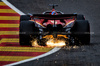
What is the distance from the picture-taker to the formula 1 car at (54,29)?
40.3 ft

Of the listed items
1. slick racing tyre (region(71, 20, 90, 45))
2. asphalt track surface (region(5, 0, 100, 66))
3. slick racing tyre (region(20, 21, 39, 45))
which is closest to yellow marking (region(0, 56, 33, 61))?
asphalt track surface (region(5, 0, 100, 66))

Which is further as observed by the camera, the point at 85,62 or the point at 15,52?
the point at 15,52

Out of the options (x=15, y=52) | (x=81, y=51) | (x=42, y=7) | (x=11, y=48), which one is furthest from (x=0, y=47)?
(x=42, y=7)

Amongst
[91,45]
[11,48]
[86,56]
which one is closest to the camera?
[86,56]

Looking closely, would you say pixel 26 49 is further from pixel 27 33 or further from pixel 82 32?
pixel 82 32

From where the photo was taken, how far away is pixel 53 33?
39.8ft

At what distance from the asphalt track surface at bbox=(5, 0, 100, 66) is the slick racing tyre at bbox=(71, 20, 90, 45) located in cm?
30

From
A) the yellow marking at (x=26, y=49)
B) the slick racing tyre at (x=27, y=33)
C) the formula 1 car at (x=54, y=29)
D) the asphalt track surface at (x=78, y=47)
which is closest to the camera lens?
the asphalt track surface at (x=78, y=47)

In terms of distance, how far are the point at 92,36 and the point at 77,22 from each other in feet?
7.56

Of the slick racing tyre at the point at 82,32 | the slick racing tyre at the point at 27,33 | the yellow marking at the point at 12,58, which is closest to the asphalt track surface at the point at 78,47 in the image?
the slick racing tyre at the point at 82,32

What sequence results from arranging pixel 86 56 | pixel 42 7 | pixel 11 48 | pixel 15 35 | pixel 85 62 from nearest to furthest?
pixel 85 62
pixel 86 56
pixel 11 48
pixel 15 35
pixel 42 7

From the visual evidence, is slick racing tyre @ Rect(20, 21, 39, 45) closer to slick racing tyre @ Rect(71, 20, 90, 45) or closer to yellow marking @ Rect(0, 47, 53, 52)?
yellow marking @ Rect(0, 47, 53, 52)

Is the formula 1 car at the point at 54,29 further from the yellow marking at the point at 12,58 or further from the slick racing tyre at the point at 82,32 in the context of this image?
the yellow marking at the point at 12,58

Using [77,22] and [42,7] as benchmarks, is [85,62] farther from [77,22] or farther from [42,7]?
[42,7]
